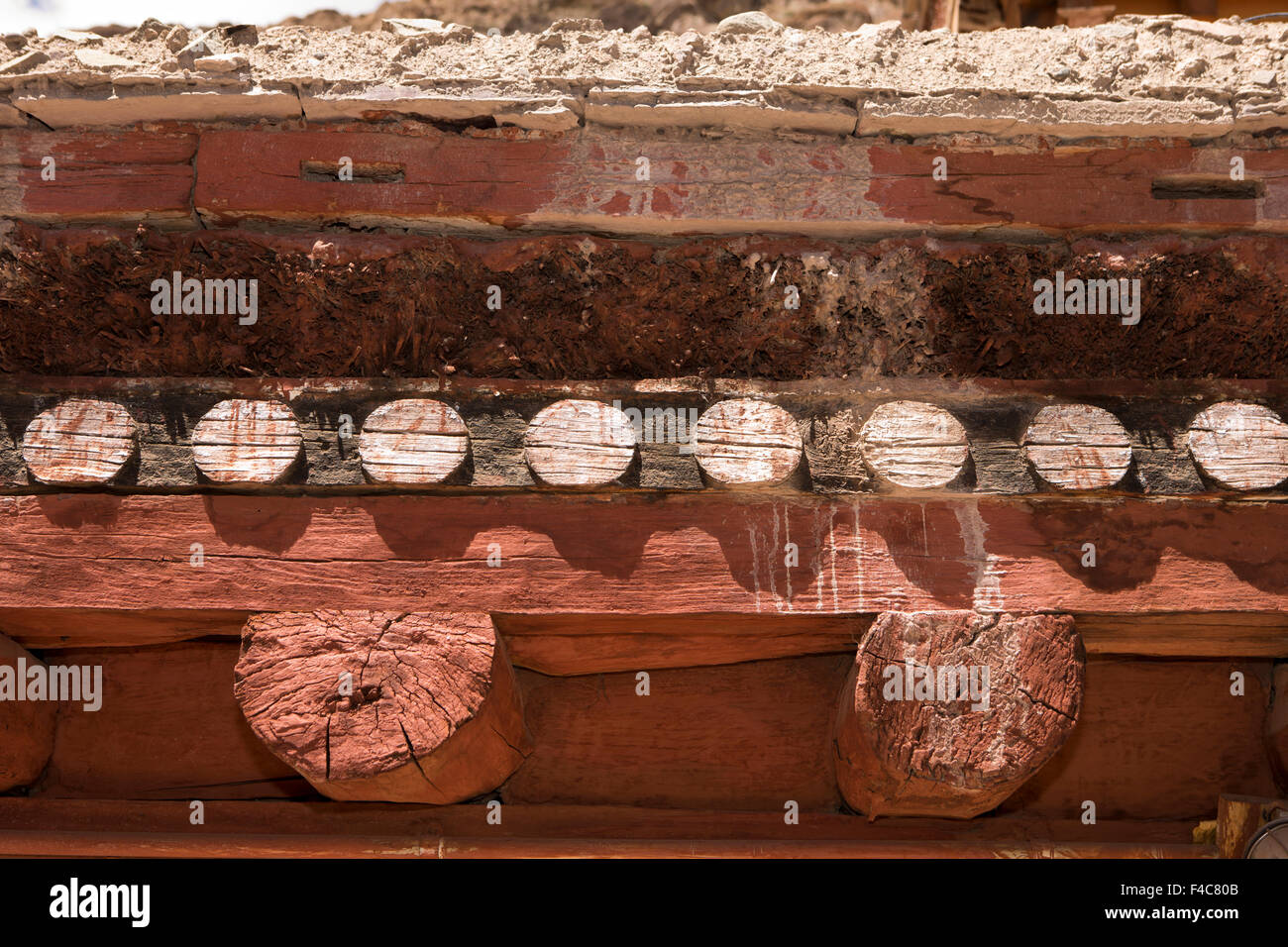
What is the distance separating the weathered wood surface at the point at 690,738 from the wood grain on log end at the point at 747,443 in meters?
0.56

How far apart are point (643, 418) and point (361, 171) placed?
0.74 metres

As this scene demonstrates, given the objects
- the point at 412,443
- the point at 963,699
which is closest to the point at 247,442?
the point at 412,443

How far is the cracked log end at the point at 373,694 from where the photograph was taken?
161 centimetres

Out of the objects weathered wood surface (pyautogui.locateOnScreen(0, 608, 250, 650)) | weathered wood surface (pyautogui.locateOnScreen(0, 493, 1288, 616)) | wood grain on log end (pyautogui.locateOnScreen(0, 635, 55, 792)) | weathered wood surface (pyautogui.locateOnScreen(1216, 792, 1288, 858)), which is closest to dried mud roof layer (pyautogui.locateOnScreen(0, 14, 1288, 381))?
weathered wood surface (pyautogui.locateOnScreen(0, 493, 1288, 616))

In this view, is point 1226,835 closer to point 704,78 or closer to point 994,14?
point 704,78

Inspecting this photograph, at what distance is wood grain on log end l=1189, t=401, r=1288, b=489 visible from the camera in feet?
5.80

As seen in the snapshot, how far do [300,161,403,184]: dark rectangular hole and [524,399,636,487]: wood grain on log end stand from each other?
1.87ft

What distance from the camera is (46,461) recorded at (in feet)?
5.79

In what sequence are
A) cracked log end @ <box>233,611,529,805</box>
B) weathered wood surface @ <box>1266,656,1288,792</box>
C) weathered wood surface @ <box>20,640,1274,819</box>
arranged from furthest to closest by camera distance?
weathered wood surface @ <box>20,640,1274,819</box>, weathered wood surface @ <box>1266,656,1288,792</box>, cracked log end @ <box>233,611,529,805</box>

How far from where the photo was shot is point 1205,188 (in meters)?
1.94

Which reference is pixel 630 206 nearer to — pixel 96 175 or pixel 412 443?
pixel 412 443

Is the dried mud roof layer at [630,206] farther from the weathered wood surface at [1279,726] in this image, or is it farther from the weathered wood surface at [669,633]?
the weathered wood surface at [1279,726]

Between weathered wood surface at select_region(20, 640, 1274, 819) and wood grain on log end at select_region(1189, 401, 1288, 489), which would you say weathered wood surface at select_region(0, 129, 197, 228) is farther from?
wood grain on log end at select_region(1189, 401, 1288, 489)

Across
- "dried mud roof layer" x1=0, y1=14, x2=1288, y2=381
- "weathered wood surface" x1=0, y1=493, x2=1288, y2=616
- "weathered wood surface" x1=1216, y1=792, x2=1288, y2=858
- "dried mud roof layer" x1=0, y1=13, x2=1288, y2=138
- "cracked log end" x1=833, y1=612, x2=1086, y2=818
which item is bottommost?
"weathered wood surface" x1=1216, y1=792, x2=1288, y2=858
